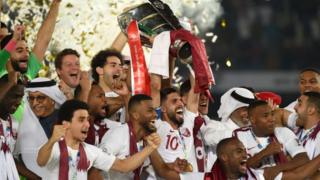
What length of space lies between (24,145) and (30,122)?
0.69 feet

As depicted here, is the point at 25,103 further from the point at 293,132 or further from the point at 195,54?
the point at 293,132

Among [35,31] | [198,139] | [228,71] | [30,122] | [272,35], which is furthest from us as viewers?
[272,35]

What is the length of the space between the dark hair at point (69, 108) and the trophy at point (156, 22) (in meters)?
1.43

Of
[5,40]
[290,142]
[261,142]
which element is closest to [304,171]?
[290,142]

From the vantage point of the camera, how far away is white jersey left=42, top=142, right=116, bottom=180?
1125 centimetres

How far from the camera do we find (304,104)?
513 inches

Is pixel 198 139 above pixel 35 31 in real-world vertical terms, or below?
below

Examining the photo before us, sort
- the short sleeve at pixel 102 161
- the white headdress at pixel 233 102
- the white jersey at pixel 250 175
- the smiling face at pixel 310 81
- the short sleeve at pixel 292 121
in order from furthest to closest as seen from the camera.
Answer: the smiling face at pixel 310 81 < the short sleeve at pixel 292 121 < the white headdress at pixel 233 102 < the white jersey at pixel 250 175 < the short sleeve at pixel 102 161

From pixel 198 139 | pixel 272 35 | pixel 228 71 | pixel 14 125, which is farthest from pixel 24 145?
pixel 272 35

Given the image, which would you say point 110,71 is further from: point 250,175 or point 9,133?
point 250,175

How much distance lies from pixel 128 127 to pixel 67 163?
0.77 meters

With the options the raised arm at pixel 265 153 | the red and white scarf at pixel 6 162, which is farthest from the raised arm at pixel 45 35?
the raised arm at pixel 265 153

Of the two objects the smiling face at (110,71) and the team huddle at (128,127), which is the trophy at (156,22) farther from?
the smiling face at (110,71)

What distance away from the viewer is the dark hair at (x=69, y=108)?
1136 cm
